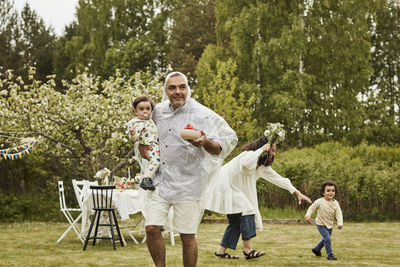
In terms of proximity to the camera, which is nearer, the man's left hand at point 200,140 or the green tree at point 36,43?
the man's left hand at point 200,140

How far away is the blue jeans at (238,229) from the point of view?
725 cm

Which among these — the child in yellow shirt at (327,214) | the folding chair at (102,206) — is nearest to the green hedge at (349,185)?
the folding chair at (102,206)

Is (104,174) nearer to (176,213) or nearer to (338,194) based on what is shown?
(176,213)

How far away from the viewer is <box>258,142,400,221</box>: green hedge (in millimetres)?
13766

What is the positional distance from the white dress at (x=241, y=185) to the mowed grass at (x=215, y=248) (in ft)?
2.13

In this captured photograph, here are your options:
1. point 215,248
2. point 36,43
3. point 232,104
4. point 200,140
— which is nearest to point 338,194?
point 215,248

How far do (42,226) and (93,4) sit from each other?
23673 mm

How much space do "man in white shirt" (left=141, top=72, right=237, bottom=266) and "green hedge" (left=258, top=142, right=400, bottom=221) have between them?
983cm

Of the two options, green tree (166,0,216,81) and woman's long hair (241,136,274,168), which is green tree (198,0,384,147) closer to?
green tree (166,0,216,81)

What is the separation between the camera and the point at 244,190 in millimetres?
7336

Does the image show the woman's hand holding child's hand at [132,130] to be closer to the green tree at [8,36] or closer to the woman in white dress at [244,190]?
the woman in white dress at [244,190]

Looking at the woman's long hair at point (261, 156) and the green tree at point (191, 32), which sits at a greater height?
the green tree at point (191, 32)

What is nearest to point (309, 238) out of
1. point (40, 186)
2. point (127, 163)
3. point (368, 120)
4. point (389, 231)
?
point (389, 231)

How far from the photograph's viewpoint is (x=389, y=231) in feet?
37.0
